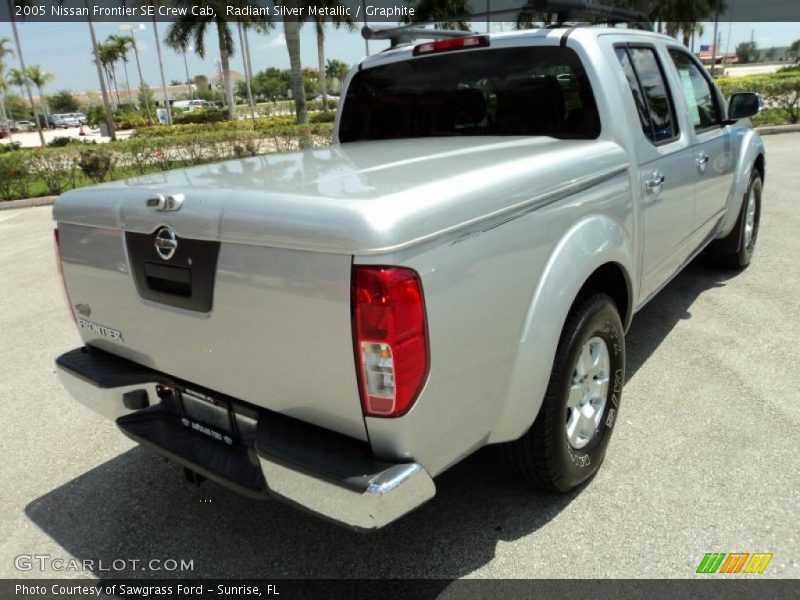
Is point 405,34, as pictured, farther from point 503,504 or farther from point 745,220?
point 745,220

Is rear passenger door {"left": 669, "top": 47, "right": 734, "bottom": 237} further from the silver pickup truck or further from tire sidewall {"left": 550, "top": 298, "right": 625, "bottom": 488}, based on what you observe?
tire sidewall {"left": 550, "top": 298, "right": 625, "bottom": 488}

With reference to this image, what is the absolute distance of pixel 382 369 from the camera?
1.77m

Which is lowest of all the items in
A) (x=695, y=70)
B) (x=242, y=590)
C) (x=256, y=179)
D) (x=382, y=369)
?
(x=242, y=590)

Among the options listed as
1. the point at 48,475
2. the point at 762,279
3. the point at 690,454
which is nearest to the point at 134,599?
the point at 48,475

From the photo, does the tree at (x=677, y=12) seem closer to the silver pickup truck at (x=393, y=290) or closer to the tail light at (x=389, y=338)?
the silver pickup truck at (x=393, y=290)

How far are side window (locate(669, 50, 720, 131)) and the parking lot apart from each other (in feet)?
A: 4.97

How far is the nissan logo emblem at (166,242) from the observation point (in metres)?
2.10

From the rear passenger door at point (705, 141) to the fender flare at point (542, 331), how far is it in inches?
73.7

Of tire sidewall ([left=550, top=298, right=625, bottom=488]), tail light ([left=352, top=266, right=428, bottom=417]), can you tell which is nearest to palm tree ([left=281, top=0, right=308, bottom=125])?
tire sidewall ([left=550, top=298, right=625, bottom=488])

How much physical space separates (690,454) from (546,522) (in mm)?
878

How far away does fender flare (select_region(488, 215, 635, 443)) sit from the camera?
7.14 ft

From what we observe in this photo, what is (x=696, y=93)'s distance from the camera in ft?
13.9

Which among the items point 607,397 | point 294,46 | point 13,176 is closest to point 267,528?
point 607,397

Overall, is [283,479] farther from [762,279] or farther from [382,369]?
[762,279]
